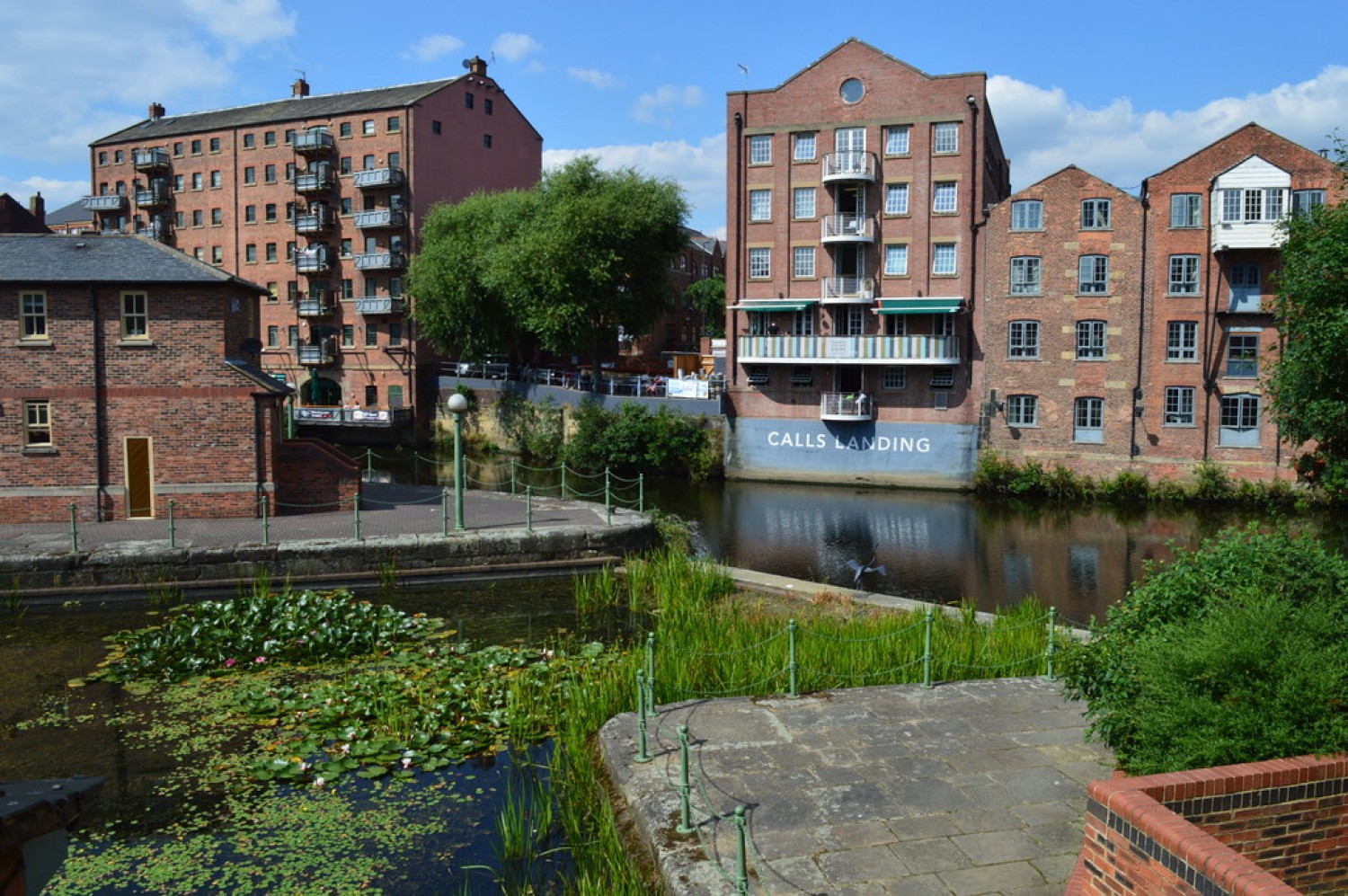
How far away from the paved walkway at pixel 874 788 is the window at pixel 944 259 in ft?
97.0

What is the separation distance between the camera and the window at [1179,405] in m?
35.1

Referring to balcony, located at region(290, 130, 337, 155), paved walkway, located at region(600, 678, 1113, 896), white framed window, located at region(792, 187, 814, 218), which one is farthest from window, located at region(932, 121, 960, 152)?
balcony, located at region(290, 130, 337, 155)

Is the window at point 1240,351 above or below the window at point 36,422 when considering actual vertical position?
above

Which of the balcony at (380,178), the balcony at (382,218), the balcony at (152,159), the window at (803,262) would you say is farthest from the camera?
the balcony at (152,159)

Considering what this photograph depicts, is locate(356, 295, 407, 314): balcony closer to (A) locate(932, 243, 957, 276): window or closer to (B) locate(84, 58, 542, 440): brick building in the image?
(B) locate(84, 58, 542, 440): brick building

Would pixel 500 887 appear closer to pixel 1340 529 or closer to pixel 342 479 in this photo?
pixel 342 479

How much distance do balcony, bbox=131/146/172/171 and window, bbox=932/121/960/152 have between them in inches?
1748

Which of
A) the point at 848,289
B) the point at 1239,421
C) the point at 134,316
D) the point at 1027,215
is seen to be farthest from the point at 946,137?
the point at 134,316

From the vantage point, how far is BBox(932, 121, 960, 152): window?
38312 millimetres

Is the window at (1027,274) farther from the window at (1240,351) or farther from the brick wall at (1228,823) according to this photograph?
the brick wall at (1228,823)

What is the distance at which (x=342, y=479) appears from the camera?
74.3 feet

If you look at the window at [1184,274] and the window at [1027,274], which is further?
the window at [1027,274]

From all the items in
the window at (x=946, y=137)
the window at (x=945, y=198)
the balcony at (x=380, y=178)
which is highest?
the balcony at (x=380, y=178)

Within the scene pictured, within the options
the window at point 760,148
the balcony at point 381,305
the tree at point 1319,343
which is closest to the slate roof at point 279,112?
the balcony at point 381,305
